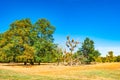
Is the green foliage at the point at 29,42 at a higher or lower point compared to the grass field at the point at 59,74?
higher

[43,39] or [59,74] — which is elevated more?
[43,39]

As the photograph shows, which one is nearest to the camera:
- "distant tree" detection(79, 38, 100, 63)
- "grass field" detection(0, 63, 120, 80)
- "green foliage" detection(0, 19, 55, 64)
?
"grass field" detection(0, 63, 120, 80)

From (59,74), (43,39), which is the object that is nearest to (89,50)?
(43,39)

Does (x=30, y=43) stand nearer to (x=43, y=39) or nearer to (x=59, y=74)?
(x=43, y=39)

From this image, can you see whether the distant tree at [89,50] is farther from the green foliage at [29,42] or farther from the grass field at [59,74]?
the grass field at [59,74]

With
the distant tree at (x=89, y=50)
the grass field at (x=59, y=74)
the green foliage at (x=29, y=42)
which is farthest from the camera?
the distant tree at (x=89, y=50)

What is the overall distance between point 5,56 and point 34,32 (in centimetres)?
965

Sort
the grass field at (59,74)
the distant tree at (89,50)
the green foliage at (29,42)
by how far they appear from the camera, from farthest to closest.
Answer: the distant tree at (89,50), the green foliage at (29,42), the grass field at (59,74)

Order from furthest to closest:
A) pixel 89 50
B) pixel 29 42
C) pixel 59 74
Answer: pixel 89 50
pixel 29 42
pixel 59 74

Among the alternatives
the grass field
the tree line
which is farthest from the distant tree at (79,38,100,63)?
the grass field

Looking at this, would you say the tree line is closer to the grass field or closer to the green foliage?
the green foliage

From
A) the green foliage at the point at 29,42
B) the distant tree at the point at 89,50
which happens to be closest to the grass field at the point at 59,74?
the green foliage at the point at 29,42

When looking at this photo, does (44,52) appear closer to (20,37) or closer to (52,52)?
(52,52)

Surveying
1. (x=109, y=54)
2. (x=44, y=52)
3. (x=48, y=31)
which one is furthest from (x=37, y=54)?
(x=109, y=54)
